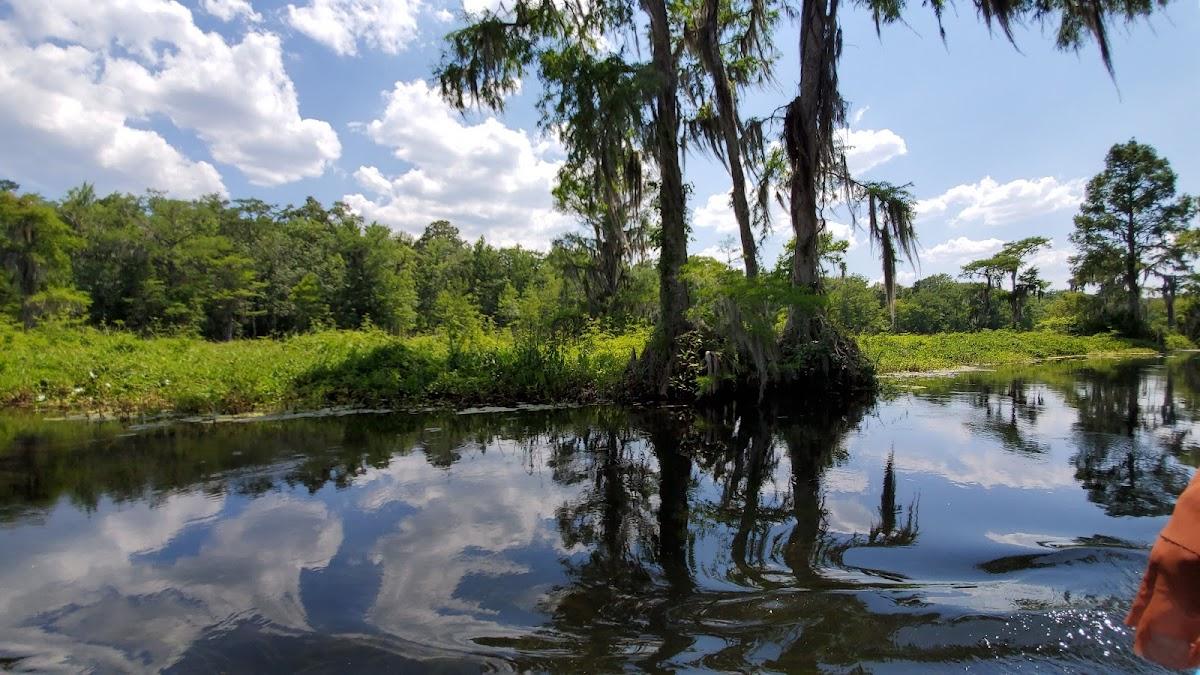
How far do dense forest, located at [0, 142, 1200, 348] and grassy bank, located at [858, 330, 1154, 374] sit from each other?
2.07 metres

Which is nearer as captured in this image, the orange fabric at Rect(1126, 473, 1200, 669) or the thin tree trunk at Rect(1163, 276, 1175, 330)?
the orange fabric at Rect(1126, 473, 1200, 669)

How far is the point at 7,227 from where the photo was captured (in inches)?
1046

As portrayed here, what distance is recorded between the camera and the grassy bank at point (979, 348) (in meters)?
21.1

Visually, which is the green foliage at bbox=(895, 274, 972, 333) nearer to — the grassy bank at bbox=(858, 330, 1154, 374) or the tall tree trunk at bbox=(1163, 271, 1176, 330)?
the tall tree trunk at bbox=(1163, 271, 1176, 330)

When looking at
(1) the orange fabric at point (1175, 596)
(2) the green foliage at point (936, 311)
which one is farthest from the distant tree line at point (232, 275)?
(2) the green foliage at point (936, 311)

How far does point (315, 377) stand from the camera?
467 inches

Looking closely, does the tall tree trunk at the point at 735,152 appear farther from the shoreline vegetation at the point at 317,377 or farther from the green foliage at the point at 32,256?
the green foliage at the point at 32,256

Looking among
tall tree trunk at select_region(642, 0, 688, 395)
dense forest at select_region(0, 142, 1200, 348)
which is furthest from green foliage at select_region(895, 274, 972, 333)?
tall tree trunk at select_region(642, 0, 688, 395)

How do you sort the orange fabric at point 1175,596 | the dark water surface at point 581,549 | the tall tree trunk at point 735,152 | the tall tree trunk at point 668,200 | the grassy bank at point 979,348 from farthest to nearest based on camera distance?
1. the grassy bank at point 979,348
2. the tall tree trunk at point 735,152
3. the tall tree trunk at point 668,200
4. the dark water surface at point 581,549
5. the orange fabric at point 1175,596

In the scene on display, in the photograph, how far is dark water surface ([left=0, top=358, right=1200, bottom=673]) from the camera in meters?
3.17

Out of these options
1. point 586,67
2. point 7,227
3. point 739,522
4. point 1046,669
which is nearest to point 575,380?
point 586,67

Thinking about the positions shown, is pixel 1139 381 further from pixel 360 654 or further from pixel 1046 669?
pixel 360 654

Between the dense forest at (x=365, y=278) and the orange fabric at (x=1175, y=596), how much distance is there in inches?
410

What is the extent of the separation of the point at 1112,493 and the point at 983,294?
59.5m
